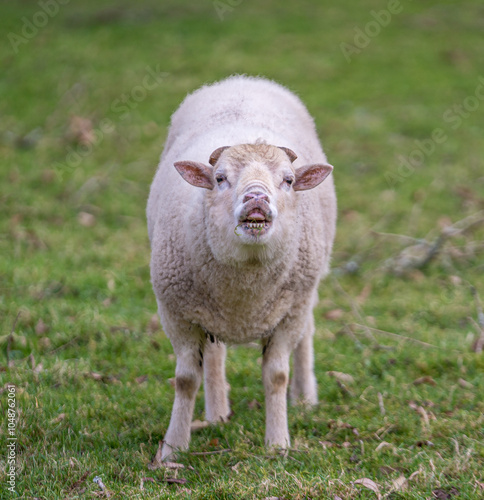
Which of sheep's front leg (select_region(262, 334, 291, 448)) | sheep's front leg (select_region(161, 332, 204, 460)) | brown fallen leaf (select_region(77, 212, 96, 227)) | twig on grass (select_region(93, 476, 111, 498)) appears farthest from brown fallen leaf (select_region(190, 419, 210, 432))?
brown fallen leaf (select_region(77, 212, 96, 227))

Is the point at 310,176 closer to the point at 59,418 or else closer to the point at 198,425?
the point at 198,425

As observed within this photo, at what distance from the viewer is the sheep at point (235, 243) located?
11.7 ft

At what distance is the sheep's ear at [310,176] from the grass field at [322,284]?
140 centimetres

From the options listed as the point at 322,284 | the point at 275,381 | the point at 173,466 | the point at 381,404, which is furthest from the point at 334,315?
the point at 173,466

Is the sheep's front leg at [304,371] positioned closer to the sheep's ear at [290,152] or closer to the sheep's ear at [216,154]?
the sheep's ear at [290,152]

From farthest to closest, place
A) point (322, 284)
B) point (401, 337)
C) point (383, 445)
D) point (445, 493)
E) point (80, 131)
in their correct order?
point (80, 131)
point (322, 284)
point (401, 337)
point (383, 445)
point (445, 493)

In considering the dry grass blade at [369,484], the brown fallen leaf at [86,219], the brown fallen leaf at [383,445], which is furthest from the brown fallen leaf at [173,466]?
the brown fallen leaf at [86,219]

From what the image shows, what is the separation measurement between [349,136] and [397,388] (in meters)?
6.41

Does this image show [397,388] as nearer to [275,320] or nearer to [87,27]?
[275,320]

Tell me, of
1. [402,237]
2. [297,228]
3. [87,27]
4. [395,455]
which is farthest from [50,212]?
[87,27]

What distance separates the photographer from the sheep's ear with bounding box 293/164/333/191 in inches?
149

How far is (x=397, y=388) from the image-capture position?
4879 millimetres

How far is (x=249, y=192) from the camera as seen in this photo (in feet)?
10.9

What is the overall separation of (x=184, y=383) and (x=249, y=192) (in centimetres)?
131
